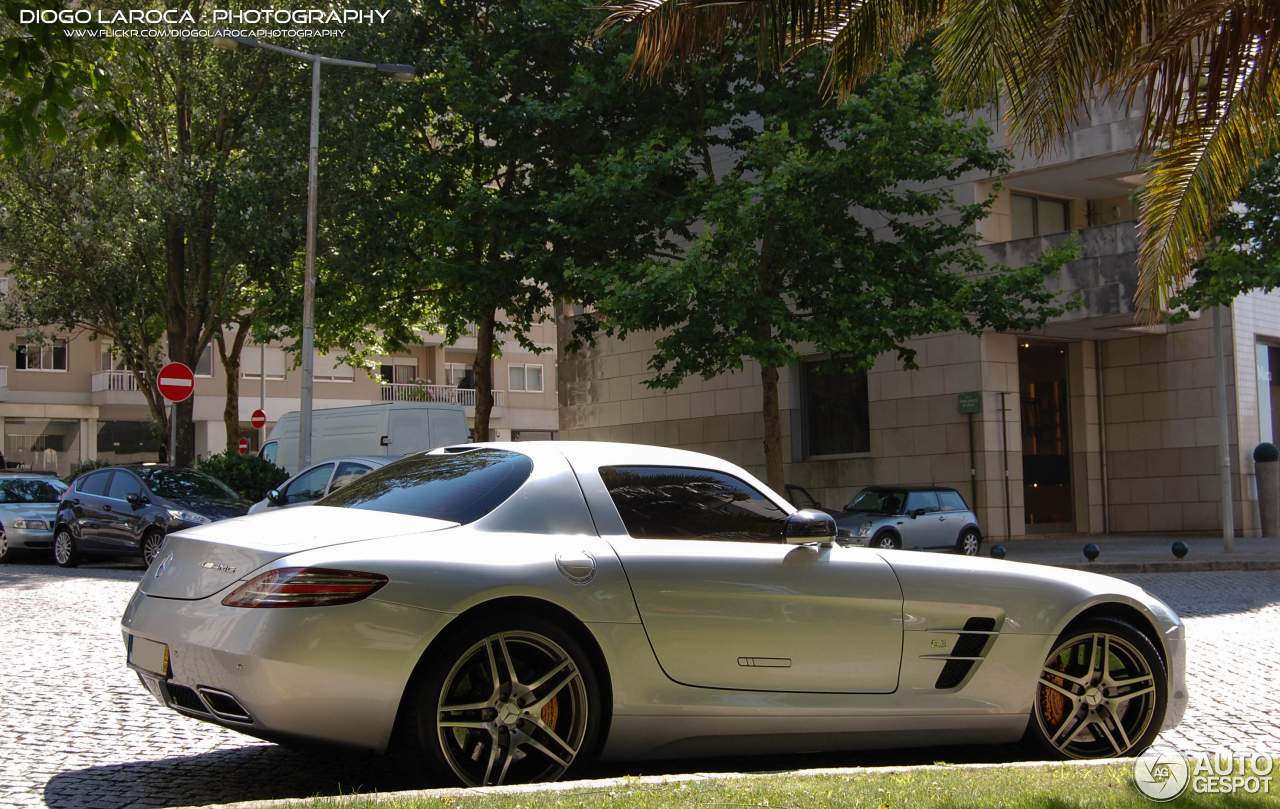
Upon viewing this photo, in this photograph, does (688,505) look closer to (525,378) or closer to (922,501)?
(922,501)

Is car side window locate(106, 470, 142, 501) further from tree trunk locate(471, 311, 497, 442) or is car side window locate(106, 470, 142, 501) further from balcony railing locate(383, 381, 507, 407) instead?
balcony railing locate(383, 381, 507, 407)

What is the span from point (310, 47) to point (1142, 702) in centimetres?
2310

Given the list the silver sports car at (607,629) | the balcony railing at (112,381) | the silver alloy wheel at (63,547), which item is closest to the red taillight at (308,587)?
the silver sports car at (607,629)

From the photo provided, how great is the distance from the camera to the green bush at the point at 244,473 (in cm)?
2309

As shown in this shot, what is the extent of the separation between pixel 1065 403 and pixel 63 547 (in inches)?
808

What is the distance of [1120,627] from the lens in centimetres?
556

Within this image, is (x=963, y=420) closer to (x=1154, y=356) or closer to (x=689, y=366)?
(x=1154, y=356)

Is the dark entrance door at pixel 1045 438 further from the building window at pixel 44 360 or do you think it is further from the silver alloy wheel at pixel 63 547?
the building window at pixel 44 360

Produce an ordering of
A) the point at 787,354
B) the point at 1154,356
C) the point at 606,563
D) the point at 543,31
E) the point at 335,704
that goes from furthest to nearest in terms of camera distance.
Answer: the point at 1154,356
the point at 543,31
the point at 787,354
the point at 606,563
the point at 335,704

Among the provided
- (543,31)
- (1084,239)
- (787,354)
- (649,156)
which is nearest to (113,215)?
(543,31)

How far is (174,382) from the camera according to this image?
66.2ft

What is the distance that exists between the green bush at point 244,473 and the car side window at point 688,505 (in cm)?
1915

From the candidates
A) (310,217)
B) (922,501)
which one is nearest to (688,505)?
(922,501)

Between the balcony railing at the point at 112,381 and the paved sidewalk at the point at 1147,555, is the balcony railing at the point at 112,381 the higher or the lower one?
the higher one
